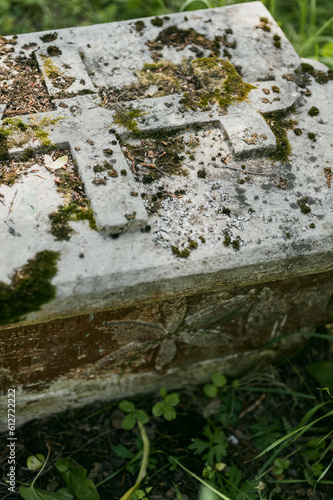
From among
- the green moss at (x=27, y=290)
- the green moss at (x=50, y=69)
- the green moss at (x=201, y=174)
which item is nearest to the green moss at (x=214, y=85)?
the green moss at (x=201, y=174)

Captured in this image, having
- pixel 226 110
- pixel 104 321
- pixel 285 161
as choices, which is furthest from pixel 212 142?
pixel 104 321

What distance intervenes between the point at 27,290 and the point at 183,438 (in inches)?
47.2

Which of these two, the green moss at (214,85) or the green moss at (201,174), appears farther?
the green moss at (214,85)

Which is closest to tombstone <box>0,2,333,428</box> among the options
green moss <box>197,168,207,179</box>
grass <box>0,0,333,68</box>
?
green moss <box>197,168,207,179</box>

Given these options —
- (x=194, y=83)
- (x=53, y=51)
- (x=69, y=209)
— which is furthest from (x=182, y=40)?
(x=69, y=209)

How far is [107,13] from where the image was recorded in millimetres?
3523

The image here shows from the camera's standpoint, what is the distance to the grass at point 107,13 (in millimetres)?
3459

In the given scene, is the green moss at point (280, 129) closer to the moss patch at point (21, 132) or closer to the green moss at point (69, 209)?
the green moss at point (69, 209)

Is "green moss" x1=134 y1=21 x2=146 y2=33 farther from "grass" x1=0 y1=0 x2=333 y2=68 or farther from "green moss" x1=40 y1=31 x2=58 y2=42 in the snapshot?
"grass" x1=0 y1=0 x2=333 y2=68

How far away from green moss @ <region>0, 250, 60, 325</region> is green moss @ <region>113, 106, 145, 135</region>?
26.6 inches

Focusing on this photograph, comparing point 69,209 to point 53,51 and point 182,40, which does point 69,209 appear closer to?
point 53,51

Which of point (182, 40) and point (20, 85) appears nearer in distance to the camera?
point (20, 85)

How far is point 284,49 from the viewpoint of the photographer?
219 cm

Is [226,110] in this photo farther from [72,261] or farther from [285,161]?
[72,261]
